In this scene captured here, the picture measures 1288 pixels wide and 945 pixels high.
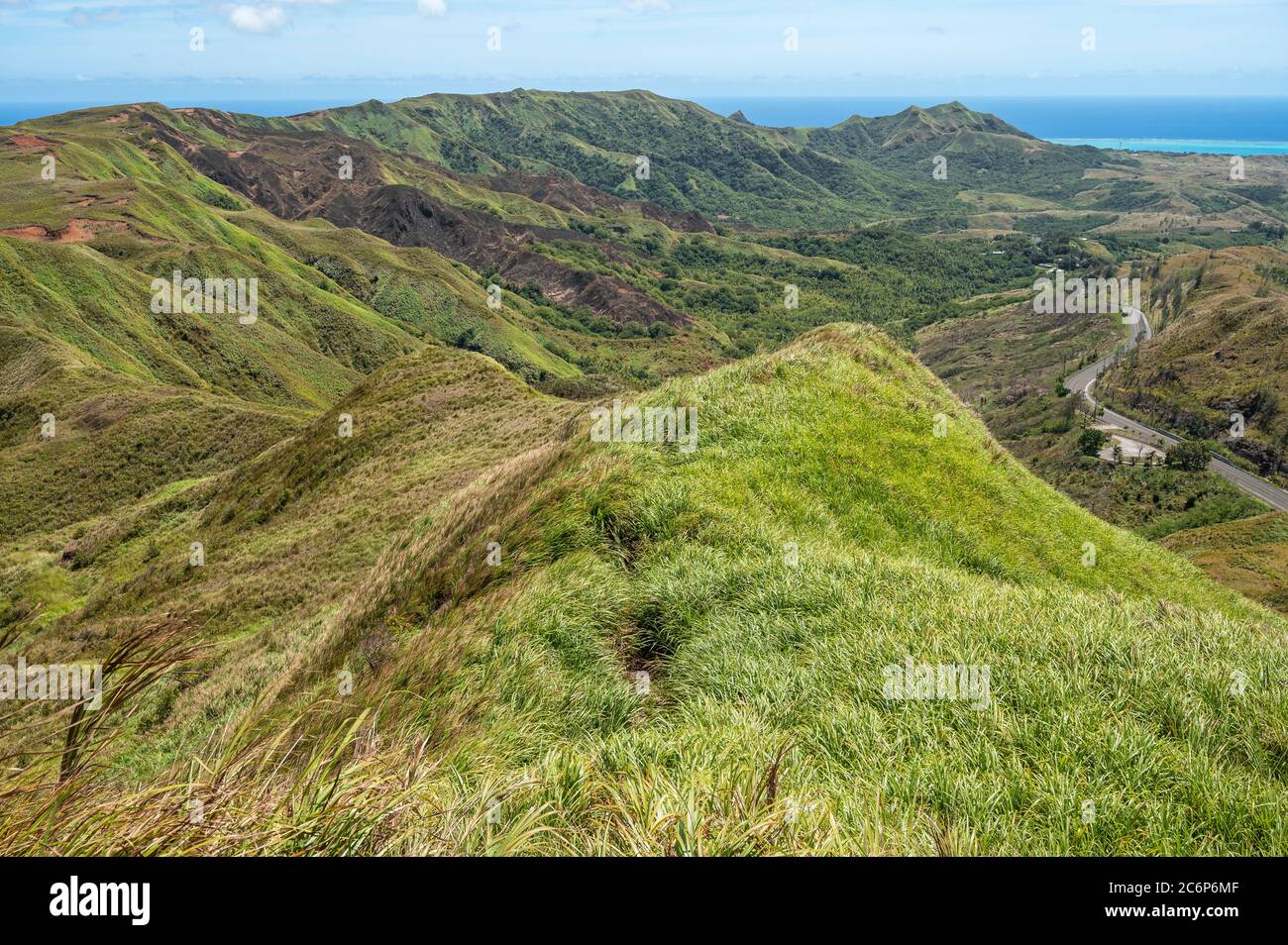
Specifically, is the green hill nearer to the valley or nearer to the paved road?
the valley

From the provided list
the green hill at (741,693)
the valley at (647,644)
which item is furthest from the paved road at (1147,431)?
the green hill at (741,693)

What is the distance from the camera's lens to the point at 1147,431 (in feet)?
380

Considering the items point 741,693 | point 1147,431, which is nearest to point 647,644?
point 741,693

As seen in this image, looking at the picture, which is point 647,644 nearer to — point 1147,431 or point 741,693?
point 741,693

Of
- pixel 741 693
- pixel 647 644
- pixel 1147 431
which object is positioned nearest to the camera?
pixel 741 693

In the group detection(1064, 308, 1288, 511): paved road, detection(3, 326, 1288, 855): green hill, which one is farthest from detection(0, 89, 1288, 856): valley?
detection(1064, 308, 1288, 511): paved road

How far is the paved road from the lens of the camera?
9238cm

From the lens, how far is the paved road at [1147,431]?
92.4 meters

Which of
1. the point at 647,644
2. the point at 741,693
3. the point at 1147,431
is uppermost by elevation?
the point at 741,693

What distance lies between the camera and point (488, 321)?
12731cm

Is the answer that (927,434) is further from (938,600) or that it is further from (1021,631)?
(1021,631)

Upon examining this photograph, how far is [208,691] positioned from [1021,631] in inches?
590
